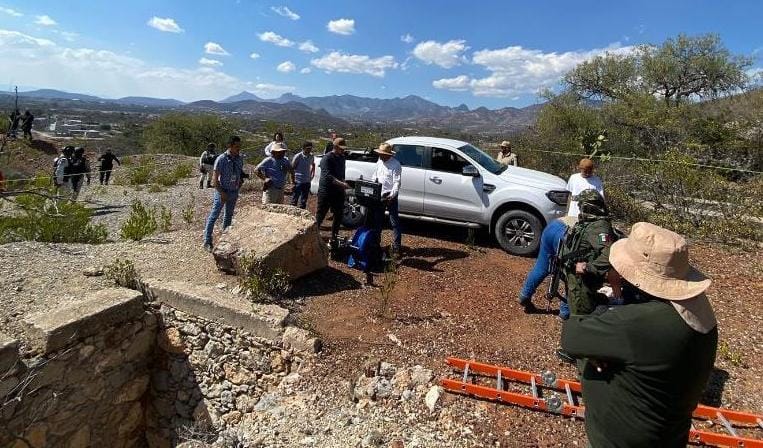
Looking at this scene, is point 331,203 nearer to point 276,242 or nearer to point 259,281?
point 276,242

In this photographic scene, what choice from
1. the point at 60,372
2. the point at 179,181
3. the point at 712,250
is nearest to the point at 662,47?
the point at 712,250

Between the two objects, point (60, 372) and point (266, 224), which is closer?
point (60, 372)

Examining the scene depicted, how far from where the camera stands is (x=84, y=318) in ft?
15.2

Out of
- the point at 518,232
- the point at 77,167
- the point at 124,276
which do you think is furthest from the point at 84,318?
the point at 77,167

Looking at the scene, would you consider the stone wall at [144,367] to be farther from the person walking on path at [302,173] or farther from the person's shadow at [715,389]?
the person's shadow at [715,389]

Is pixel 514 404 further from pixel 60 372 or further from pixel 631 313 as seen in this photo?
pixel 60 372

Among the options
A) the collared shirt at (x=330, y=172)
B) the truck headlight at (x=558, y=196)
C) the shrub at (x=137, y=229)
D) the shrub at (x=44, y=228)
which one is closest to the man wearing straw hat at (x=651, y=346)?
the collared shirt at (x=330, y=172)

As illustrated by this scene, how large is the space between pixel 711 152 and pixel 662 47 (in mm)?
12712

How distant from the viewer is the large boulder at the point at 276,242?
582cm

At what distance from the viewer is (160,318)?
18.1ft

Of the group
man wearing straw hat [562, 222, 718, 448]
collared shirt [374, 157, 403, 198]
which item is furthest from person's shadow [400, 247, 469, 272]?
man wearing straw hat [562, 222, 718, 448]

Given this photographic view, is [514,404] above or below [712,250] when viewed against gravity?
below

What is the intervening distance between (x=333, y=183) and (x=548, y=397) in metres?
3.99

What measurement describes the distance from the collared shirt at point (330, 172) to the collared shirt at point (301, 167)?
1960mm
